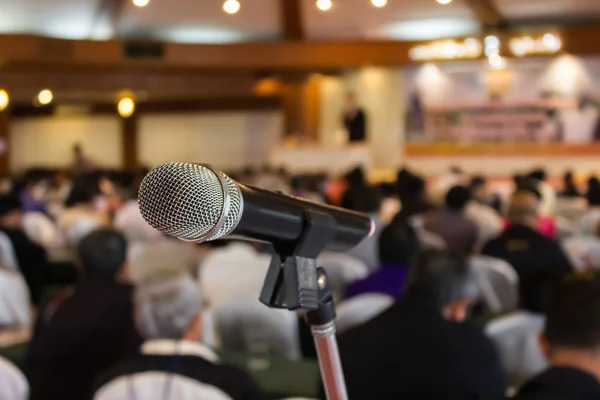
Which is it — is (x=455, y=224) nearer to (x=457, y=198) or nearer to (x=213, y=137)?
(x=457, y=198)

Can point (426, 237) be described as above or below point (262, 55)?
below

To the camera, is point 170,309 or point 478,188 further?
point 478,188

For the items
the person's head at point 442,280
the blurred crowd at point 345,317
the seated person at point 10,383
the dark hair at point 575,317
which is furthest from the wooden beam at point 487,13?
the seated person at point 10,383

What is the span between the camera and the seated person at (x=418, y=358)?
262 cm

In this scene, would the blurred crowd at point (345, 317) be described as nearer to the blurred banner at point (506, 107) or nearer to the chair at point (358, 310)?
the chair at point (358, 310)

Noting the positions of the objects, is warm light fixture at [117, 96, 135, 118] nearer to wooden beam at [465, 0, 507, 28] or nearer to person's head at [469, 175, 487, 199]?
wooden beam at [465, 0, 507, 28]

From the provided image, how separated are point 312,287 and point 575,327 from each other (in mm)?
1613

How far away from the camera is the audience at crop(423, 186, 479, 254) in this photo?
21.3ft

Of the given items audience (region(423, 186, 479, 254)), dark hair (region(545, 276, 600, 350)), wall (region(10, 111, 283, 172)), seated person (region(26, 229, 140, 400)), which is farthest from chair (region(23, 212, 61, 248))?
wall (region(10, 111, 283, 172))

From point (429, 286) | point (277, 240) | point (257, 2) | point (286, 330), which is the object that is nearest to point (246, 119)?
point (257, 2)

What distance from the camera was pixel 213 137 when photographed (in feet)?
59.8

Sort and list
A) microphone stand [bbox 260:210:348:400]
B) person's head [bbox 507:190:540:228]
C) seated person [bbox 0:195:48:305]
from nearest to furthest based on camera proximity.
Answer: microphone stand [bbox 260:210:348:400] < person's head [bbox 507:190:540:228] < seated person [bbox 0:195:48:305]

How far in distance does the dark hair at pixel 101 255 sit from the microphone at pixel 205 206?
2.66 meters

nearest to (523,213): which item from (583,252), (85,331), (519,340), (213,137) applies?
(583,252)
